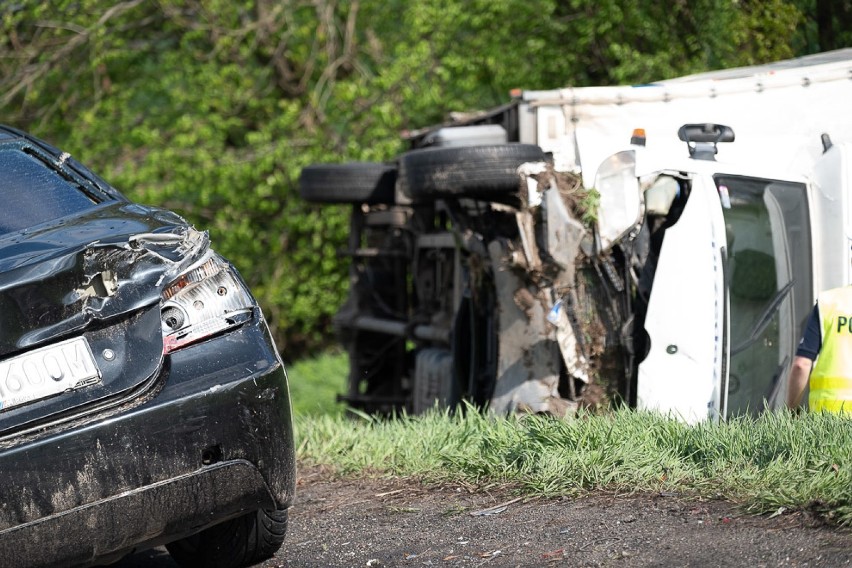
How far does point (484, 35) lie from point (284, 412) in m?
11.8

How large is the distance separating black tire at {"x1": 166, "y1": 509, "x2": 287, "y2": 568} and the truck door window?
2.43m

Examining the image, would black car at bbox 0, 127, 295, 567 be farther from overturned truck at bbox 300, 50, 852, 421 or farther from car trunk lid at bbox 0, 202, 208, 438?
overturned truck at bbox 300, 50, 852, 421

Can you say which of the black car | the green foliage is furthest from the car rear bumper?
the green foliage

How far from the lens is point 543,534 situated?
12.3ft

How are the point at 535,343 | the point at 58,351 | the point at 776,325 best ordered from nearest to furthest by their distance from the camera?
the point at 58,351, the point at 776,325, the point at 535,343

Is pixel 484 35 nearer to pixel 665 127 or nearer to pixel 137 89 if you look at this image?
pixel 137 89

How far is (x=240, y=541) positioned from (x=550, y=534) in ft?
3.47

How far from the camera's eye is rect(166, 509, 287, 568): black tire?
3.75 meters

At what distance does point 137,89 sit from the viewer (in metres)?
16.0

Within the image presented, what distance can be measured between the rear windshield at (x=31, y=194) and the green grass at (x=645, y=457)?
1.91 meters

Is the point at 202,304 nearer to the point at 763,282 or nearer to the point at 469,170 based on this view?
the point at 469,170

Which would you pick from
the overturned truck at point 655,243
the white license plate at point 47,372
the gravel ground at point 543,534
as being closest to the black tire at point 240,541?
the gravel ground at point 543,534

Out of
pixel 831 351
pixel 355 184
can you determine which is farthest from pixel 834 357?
pixel 355 184

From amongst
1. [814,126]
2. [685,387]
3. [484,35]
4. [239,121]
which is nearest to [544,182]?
[685,387]
